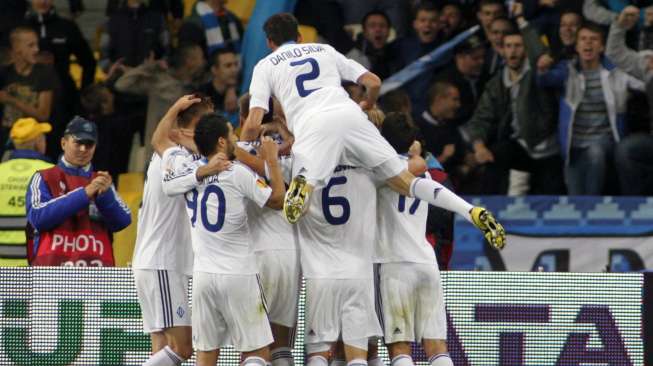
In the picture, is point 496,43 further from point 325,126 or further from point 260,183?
point 260,183

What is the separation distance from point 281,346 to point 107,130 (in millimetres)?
6342

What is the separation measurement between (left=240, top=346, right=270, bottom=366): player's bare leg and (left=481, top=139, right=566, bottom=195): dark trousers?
230 inches

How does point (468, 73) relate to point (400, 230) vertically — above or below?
above

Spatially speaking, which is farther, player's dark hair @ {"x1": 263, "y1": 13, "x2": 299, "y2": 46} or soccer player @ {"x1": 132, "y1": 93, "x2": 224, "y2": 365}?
player's dark hair @ {"x1": 263, "y1": 13, "x2": 299, "y2": 46}

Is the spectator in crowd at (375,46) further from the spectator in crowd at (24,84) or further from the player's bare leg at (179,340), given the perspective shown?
the player's bare leg at (179,340)

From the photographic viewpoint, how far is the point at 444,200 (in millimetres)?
10617

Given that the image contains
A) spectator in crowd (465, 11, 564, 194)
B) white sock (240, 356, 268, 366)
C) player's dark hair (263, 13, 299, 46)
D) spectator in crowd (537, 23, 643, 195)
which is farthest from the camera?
spectator in crowd (465, 11, 564, 194)

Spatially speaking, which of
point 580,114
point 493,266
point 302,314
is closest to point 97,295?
point 302,314

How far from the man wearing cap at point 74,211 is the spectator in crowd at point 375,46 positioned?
476 cm

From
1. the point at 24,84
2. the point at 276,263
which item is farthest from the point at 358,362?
the point at 24,84

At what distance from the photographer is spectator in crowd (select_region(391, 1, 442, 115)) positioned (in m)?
16.3

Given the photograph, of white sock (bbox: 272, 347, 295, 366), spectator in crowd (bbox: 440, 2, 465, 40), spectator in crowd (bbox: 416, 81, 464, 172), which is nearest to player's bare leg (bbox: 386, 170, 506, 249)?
white sock (bbox: 272, 347, 295, 366)

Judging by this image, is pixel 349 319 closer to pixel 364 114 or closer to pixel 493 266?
pixel 364 114

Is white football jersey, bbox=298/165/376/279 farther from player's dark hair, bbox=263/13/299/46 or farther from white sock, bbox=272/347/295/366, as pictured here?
player's dark hair, bbox=263/13/299/46
